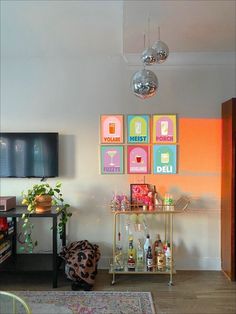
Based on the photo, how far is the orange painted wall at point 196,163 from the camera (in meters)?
3.33

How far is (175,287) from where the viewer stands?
291 cm

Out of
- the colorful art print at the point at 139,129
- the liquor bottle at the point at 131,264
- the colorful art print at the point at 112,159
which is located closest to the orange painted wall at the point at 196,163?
the colorful art print at the point at 112,159

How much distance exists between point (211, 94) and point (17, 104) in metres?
2.14

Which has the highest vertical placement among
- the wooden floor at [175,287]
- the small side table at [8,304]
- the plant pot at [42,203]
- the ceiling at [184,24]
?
the ceiling at [184,24]

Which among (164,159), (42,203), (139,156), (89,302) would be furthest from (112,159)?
(89,302)

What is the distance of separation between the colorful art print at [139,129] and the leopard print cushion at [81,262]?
4.04 feet

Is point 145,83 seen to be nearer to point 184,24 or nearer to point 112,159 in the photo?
point 184,24

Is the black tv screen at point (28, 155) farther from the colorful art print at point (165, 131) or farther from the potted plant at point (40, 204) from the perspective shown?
the colorful art print at point (165, 131)

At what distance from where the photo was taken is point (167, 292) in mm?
2807

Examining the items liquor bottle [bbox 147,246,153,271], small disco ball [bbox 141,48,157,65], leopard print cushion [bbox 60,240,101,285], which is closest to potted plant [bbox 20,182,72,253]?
leopard print cushion [bbox 60,240,101,285]

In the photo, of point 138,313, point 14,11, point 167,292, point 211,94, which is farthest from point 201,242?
point 14,11

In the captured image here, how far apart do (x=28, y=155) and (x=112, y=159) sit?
0.90m

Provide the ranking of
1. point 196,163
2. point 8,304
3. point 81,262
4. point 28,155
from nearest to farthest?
point 8,304 → point 81,262 → point 28,155 → point 196,163

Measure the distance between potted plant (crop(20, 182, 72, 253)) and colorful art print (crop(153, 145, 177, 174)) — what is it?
3.48 ft
